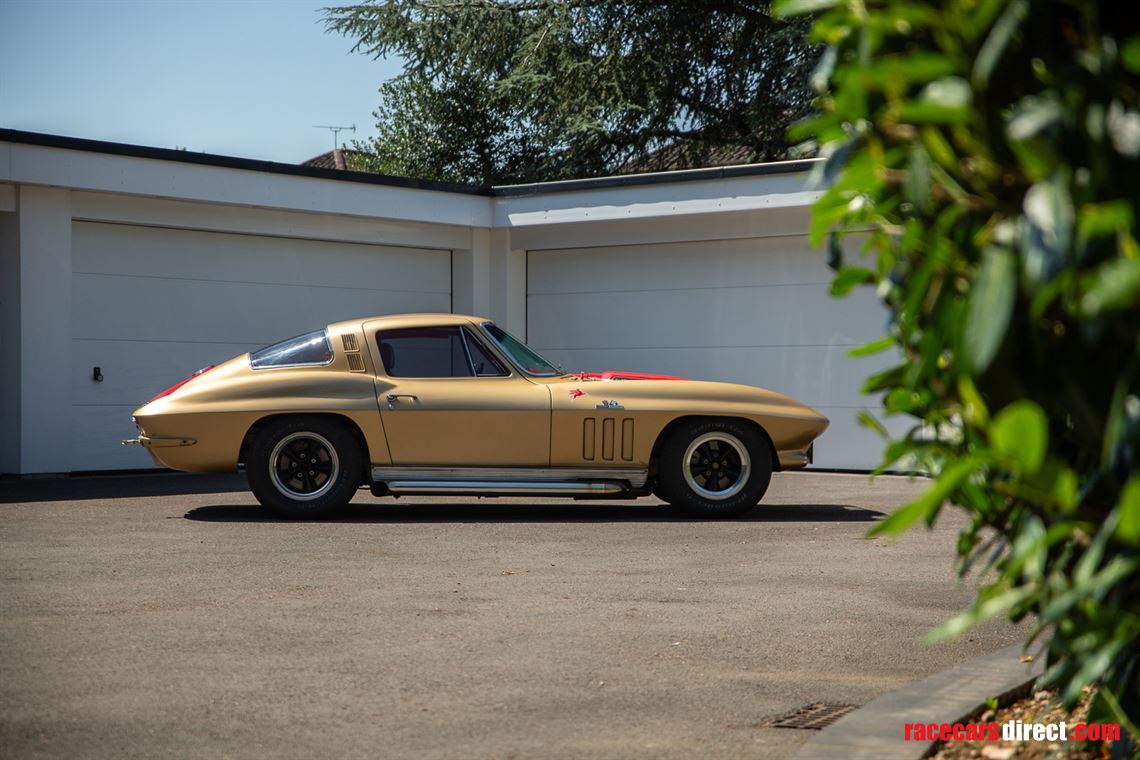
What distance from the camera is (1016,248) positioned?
1896mm

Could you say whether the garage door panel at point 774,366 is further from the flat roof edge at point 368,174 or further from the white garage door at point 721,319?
the flat roof edge at point 368,174

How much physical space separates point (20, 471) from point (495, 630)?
9338 millimetres

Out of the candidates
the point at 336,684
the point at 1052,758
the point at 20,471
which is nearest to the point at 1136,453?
the point at 1052,758

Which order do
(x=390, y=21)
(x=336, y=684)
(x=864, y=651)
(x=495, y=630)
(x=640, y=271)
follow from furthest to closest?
(x=390, y=21)
(x=640, y=271)
(x=495, y=630)
(x=864, y=651)
(x=336, y=684)

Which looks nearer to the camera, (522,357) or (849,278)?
(849,278)

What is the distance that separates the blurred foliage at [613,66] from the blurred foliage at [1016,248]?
2425 cm

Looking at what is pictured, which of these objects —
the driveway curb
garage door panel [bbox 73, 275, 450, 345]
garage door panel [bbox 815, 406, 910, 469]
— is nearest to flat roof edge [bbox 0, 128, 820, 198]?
garage door panel [bbox 73, 275, 450, 345]

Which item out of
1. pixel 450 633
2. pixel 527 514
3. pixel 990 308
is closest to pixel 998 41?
pixel 990 308

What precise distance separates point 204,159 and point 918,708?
12.1 meters

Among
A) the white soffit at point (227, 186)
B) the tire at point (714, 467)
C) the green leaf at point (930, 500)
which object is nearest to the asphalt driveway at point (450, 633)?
the tire at point (714, 467)

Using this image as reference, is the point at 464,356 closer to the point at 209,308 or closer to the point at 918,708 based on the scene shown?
the point at 209,308

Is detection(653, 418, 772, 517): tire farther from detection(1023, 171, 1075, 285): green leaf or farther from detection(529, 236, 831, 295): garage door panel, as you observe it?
detection(1023, 171, 1075, 285): green leaf

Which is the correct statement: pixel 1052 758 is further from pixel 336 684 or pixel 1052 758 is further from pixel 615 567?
pixel 615 567

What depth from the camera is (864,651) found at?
538 cm
